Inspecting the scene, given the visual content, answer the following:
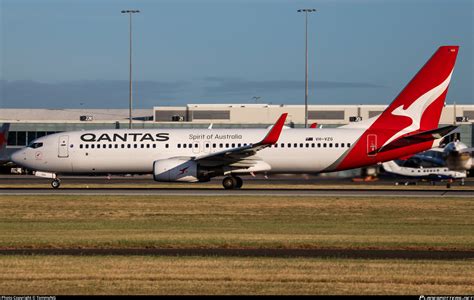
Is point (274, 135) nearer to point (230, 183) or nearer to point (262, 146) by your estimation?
point (262, 146)

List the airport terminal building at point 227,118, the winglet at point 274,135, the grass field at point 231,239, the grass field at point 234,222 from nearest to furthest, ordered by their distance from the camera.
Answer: the grass field at point 231,239 → the grass field at point 234,222 → the winglet at point 274,135 → the airport terminal building at point 227,118

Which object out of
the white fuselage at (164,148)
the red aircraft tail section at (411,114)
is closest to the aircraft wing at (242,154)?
the white fuselage at (164,148)

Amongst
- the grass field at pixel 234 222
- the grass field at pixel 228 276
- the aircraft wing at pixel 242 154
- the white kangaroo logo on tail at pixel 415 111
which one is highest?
the white kangaroo logo on tail at pixel 415 111

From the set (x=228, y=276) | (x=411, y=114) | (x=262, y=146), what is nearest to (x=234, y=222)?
(x=228, y=276)

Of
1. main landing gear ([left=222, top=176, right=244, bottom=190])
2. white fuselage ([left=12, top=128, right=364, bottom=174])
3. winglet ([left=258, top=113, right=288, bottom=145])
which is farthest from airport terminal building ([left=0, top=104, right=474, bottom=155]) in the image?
winglet ([left=258, top=113, right=288, bottom=145])

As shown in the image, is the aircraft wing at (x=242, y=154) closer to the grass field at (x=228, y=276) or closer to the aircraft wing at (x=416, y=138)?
the aircraft wing at (x=416, y=138)

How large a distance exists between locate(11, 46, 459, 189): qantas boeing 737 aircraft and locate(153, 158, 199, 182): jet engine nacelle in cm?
5

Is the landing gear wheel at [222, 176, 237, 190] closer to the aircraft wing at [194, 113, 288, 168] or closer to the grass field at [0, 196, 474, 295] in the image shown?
the aircraft wing at [194, 113, 288, 168]

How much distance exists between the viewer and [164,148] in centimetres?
5272

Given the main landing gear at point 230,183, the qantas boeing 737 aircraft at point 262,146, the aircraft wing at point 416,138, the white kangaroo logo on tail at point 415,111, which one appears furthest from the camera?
the main landing gear at point 230,183

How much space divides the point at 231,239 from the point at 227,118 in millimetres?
77581

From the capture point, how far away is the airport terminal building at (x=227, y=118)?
94562 mm

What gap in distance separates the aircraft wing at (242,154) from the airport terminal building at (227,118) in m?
40.7

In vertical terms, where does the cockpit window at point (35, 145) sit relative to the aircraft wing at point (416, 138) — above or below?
below
